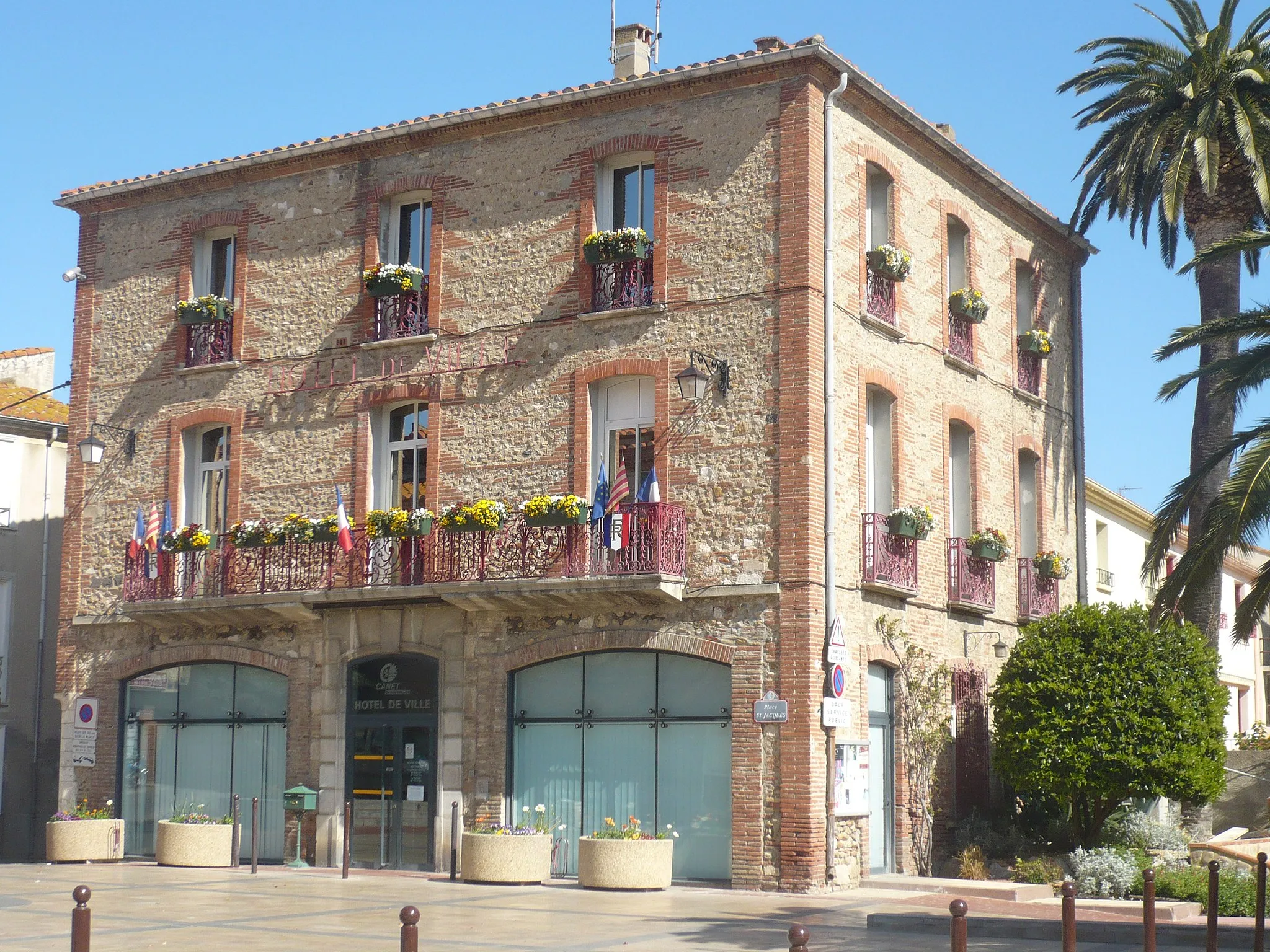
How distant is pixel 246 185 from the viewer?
982 inches

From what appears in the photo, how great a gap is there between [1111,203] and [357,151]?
12.2 metres

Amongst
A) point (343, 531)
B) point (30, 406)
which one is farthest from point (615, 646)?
point (30, 406)

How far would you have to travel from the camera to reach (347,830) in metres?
22.1

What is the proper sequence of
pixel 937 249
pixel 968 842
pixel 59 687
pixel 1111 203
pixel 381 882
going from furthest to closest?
pixel 1111 203 → pixel 59 687 → pixel 937 249 → pixel 968 842 → pixel 381 882

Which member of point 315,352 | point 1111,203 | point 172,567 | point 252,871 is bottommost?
point 252,871

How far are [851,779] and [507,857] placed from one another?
428 cm

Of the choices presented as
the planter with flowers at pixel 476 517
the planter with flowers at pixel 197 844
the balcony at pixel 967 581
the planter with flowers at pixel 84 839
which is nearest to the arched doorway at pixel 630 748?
the planter with flowers at pixel 476 517

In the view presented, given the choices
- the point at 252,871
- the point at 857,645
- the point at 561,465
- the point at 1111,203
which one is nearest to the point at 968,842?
the point at 857,645

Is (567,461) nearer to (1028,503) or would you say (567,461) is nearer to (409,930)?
(1028,503)

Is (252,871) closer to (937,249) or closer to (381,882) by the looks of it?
(381,882)

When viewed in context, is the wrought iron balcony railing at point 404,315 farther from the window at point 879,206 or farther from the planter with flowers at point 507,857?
the planter with flowers at point 507,857

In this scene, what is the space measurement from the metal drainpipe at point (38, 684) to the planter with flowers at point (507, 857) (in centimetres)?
1208

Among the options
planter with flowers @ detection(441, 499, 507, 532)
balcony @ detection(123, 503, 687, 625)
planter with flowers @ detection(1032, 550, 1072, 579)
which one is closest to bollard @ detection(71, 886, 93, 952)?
balcony @ detection(123, 503, 687, 625)

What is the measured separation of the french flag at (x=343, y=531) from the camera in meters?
22.2
